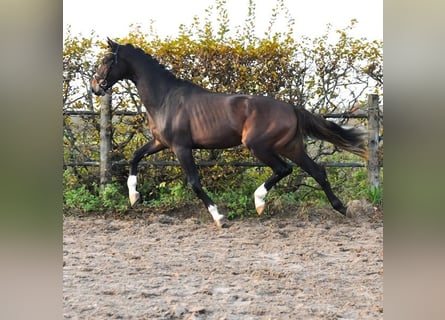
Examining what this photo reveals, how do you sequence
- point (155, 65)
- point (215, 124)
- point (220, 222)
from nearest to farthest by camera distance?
point (220, 222), point (215, 124), point (155, 65)

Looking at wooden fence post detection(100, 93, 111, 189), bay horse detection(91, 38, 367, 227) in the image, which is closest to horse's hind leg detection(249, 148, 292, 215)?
bay horse detection(91, 38, 367, 227)

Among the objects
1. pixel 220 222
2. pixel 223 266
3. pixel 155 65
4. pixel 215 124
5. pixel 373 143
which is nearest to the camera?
pixel 223 266

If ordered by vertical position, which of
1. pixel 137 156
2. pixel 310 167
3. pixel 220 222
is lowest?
pixel 220 222

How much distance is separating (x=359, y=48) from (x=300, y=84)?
78 cm

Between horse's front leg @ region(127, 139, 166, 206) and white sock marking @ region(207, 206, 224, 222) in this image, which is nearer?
white sock marking @ region(207, 206, 224, 222)

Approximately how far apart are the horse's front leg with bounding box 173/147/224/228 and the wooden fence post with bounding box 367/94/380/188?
201 cm

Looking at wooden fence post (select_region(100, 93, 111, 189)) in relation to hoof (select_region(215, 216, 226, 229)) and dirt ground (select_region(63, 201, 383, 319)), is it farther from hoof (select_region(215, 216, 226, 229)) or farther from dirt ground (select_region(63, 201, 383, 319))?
hoof (select_region(215, 216, 226, 229))

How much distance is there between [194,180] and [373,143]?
2253 millimetres

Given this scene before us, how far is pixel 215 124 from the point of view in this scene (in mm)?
5355

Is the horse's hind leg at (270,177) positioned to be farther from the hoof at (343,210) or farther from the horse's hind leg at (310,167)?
the hoof at (343,210)

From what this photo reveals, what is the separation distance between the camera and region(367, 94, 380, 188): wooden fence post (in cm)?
613

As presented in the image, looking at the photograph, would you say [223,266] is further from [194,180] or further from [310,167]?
[310,167]

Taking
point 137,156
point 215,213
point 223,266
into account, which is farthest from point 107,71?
point 223,266

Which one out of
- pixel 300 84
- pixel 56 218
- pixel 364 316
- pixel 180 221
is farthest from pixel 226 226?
pixel 56 218
